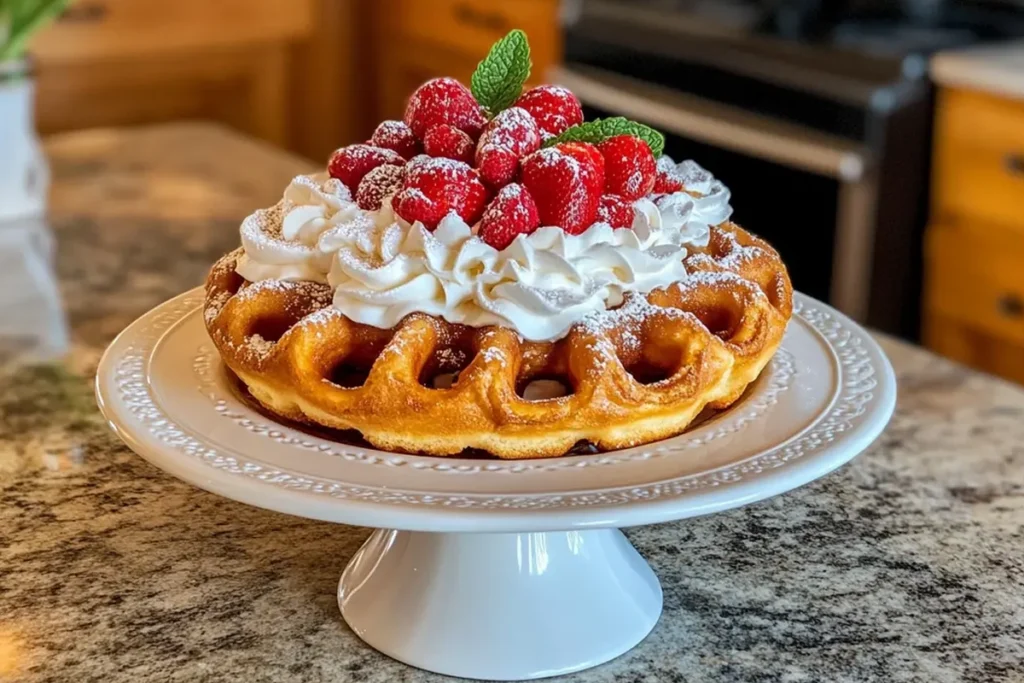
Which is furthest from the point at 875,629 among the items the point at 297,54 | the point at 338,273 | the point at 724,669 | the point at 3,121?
the point at 297,54

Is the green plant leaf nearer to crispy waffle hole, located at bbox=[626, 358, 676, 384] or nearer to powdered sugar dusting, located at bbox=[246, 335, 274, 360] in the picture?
powdered sugar dusting, located at bbox=[246, 335, 274, 360]

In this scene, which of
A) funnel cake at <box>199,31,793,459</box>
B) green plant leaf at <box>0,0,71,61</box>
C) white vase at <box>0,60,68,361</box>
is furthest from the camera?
green plant leaf at <box>0,0,71,61</box>

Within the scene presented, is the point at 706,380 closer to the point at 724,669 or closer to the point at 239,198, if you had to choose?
the point at 724,669

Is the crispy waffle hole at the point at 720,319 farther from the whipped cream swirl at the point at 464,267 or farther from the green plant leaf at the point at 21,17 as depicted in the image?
the green plant leaf at the point at 21,17

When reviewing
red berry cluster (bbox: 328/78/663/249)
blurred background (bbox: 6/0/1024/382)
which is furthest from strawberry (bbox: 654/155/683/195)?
blurred background (bbox: 6/0/1024/382)

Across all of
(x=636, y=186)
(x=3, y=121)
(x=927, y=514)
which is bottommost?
(x=927, y=514)

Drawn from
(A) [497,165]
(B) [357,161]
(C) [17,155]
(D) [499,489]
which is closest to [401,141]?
(B) [357,161]
